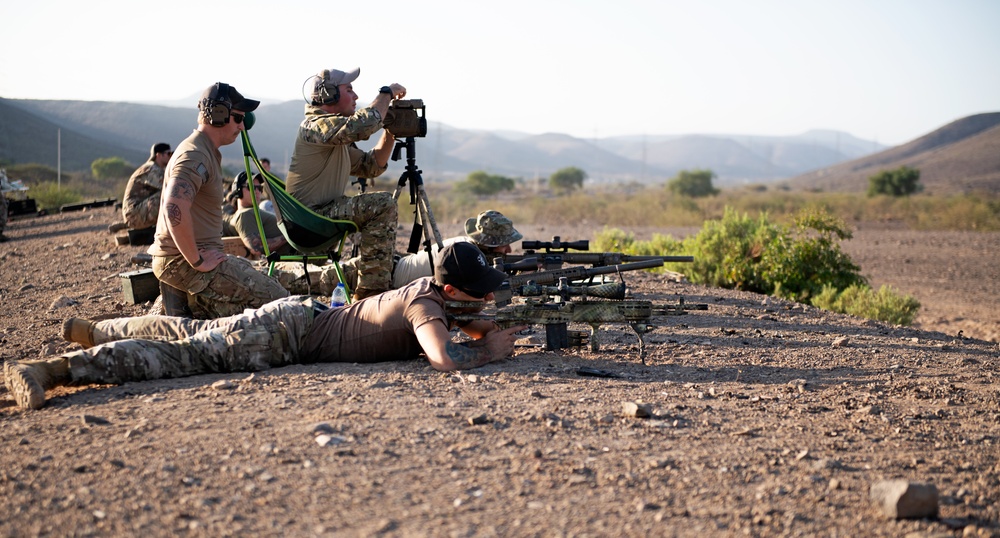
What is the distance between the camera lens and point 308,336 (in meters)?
5.15

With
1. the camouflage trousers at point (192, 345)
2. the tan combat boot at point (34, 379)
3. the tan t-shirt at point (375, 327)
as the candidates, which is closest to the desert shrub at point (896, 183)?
the tan t-shirt at point (375, 327)

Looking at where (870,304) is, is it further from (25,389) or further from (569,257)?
(25,389)

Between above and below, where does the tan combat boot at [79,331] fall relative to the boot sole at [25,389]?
above

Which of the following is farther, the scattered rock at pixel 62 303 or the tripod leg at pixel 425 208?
the scattered rock at pixel 62 303

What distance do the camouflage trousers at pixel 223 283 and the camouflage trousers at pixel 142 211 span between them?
4430 millimetres

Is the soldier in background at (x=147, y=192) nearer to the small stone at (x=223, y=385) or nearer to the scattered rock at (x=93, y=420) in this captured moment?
the small stone at (x=223, y=385)

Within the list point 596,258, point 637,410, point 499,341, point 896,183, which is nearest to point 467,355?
point 499,341

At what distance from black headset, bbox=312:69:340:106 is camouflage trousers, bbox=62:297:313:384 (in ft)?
6.00

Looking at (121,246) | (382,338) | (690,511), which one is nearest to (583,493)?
(690,511)

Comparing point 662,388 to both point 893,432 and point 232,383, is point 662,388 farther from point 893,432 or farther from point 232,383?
point 232,383

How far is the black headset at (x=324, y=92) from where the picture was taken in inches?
248

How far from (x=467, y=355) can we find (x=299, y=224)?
1922 mm

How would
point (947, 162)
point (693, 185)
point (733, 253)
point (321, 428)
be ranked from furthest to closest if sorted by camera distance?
point (947, 162) → point (693, 185) → point (733, 253) → point (321, 428)

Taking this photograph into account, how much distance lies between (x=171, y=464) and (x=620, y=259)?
4.42 metres
